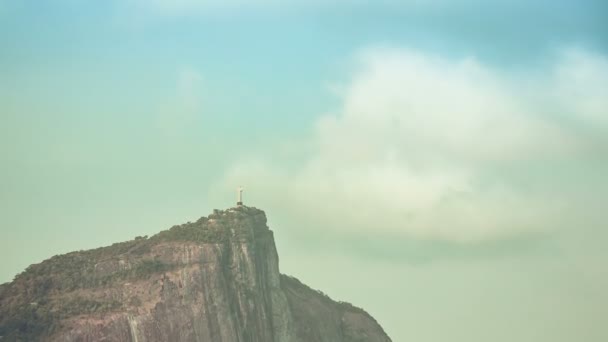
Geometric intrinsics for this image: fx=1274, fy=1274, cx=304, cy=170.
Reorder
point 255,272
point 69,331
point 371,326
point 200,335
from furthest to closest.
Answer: point 371,326 → point 255,272 → point 200,335 → point 69,331

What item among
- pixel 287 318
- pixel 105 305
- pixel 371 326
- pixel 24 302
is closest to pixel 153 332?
pixel 105 305

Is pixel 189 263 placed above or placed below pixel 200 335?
above

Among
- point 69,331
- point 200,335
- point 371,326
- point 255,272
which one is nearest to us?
point 69,331

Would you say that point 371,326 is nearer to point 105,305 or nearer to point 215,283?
point 215,283

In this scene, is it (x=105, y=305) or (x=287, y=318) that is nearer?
(x=105, y=305)

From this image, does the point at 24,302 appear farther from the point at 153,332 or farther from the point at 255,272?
the point at 255,272

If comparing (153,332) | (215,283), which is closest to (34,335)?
(153,332)
